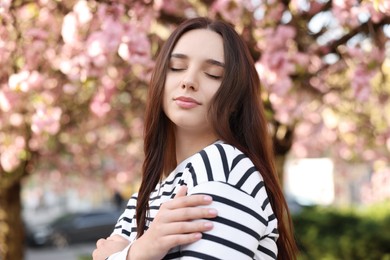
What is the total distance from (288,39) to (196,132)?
2.36m

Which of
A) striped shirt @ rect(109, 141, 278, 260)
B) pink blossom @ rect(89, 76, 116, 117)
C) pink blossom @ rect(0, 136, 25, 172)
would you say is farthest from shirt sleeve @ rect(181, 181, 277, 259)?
pink blossom @ rect(0, 136, 25, 172)

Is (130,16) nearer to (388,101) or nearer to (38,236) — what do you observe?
(388,101)

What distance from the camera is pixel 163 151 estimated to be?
170cm

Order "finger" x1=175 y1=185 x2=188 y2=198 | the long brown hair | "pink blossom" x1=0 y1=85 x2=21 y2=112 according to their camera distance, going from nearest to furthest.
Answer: "finger" x1=175 y1=185 x2=188 y2=198 → the long brown hair → "pink blossom" x1=0 y1=85 x2=21 y2=112

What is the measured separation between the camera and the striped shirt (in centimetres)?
129

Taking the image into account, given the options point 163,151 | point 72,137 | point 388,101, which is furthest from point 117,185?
point 163,151

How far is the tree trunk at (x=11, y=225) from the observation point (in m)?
6.05

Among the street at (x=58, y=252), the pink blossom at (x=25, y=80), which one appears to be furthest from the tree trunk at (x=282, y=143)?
the street at (x=58, y=252)

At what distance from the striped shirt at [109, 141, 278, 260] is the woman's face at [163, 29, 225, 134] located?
114 millimetres

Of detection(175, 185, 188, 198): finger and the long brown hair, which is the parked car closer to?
the long brown hair

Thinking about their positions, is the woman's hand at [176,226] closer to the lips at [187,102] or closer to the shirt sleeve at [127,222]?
the lips at [187,102]

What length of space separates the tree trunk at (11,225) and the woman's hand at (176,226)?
4.92m

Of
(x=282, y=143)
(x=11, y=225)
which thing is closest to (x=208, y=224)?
(x=282, y=143)

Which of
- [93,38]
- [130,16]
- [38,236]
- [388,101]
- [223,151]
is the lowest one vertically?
[223,151]
